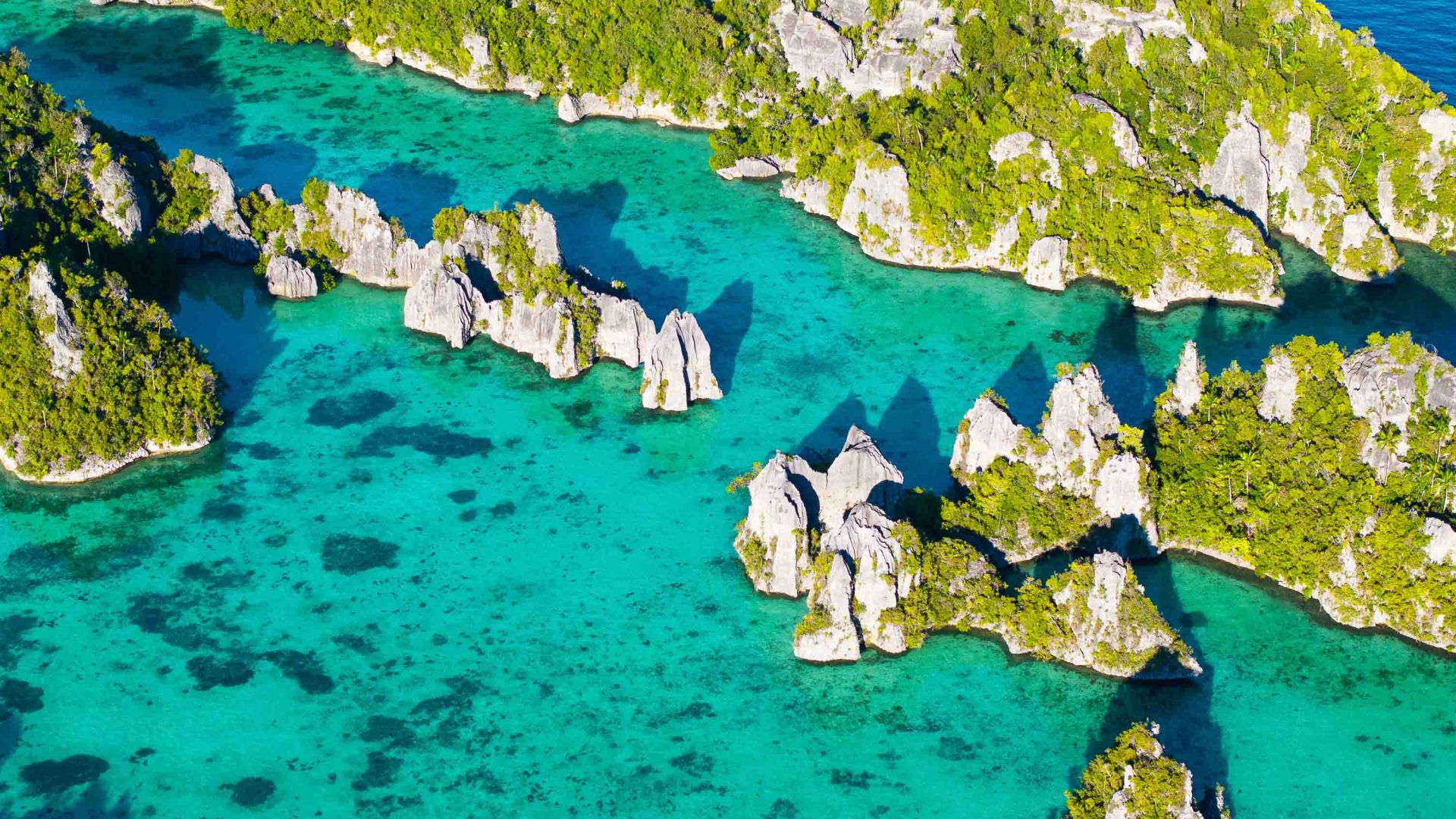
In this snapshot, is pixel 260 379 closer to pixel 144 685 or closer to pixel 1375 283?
pixel 144 685

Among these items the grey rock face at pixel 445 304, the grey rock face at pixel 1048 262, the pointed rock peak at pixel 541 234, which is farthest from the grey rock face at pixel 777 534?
the grey rock face at pixel 1048 262

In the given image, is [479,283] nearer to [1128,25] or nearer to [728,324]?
[728,324]

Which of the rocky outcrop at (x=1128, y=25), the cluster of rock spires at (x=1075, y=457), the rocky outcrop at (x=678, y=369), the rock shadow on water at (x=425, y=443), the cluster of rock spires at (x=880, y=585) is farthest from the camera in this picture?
the rocky outcrop at (x=1128, y=25)

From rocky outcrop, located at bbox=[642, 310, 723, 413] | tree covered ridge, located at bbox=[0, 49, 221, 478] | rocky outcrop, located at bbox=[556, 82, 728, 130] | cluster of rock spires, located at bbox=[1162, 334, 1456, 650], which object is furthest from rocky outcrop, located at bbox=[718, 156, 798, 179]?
tree covered ridge, located at bbox=[0, 49, 221, 478]

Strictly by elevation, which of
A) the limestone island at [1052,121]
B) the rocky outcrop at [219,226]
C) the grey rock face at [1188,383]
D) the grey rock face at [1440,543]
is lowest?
the rocky outcrop at [219,226]

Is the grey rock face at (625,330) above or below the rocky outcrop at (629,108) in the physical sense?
below

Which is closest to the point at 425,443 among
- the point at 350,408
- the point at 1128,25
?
the point at 350,408

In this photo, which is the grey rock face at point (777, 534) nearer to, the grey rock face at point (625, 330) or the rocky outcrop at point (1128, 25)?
the grey rock face at point (625, 330)
